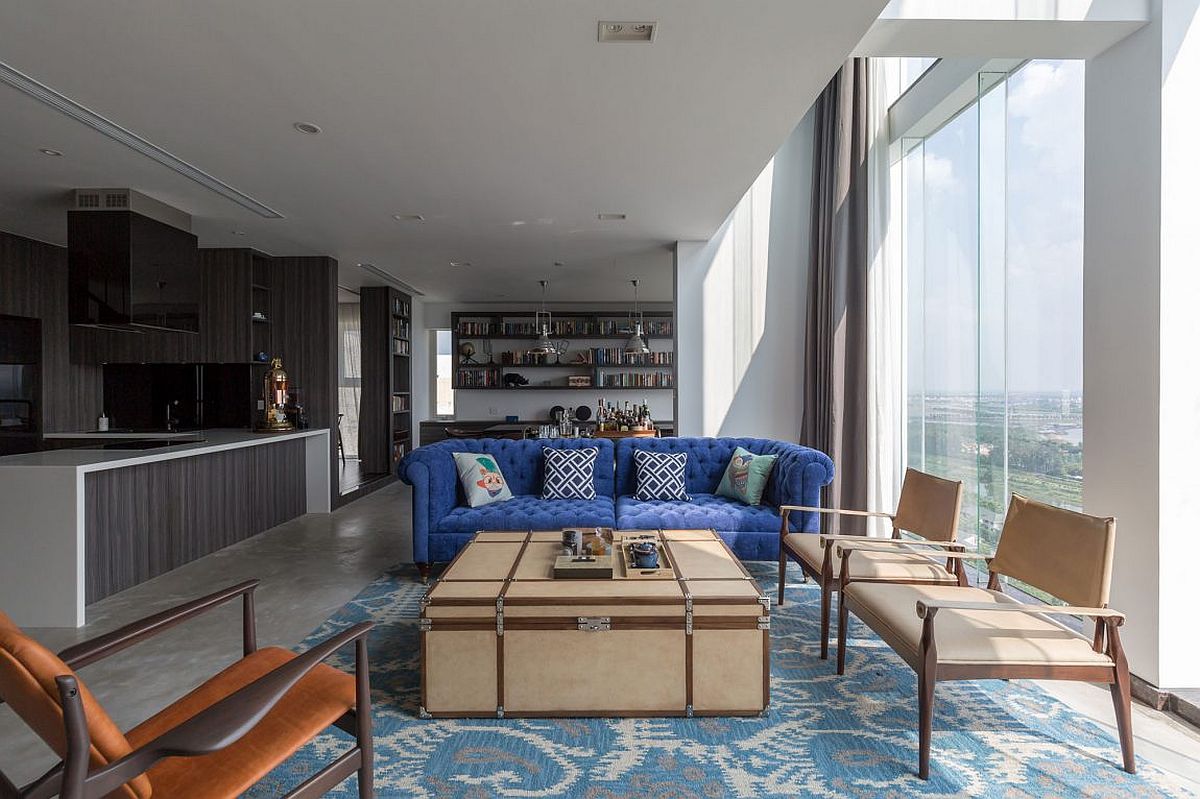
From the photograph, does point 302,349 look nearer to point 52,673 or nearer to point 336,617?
point 336,617

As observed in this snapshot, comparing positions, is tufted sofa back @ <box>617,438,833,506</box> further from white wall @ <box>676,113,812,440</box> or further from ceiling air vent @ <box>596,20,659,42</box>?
ceiling air vent @ <box>596,20,659,42</box>

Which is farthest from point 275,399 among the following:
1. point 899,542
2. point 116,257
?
point 899,542

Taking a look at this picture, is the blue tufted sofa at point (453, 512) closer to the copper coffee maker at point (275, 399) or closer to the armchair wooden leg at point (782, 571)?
the armchair wooden leg at point (782, 571)

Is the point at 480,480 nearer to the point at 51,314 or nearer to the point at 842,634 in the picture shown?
the point at 842,634

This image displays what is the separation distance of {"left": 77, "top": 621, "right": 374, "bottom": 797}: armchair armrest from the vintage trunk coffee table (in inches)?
41.5

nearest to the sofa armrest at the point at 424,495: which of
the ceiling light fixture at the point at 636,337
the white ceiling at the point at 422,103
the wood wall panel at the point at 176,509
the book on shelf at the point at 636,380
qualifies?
the wood wall panel at the point at 176,509

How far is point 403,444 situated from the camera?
9.34 meters

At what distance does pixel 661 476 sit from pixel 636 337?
3961mm

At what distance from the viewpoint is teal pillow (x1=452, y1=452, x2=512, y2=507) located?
4.58 m

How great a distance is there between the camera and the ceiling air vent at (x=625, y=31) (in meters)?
2.47

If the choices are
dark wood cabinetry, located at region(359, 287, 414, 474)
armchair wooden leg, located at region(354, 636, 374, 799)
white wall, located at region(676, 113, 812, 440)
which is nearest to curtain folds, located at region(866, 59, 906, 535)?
white wall, located at region(676, 113, 812, 440)

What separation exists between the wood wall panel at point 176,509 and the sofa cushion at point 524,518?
2.04m

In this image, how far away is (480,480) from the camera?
461 centimetres

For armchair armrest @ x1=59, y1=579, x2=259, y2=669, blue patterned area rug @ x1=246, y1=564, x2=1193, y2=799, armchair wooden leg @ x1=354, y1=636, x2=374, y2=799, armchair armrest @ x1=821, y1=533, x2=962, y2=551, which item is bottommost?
blue patterned area rug @ x1=246, y1=564, x2=1193, y2=799
